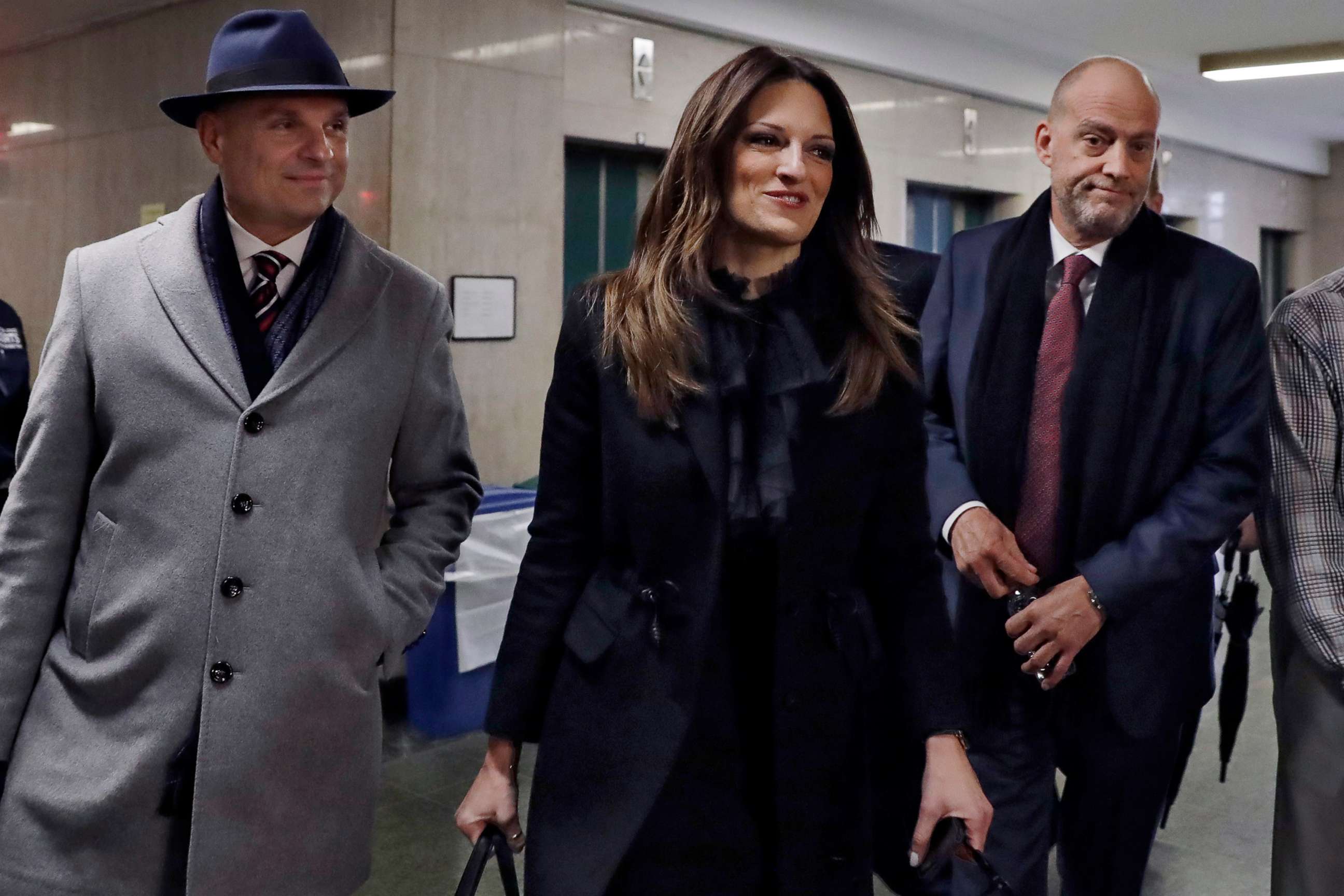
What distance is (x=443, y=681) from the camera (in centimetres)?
470

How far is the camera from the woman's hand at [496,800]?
1.65 meters

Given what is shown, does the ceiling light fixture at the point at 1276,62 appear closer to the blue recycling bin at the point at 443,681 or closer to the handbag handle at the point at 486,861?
the blue recycling bin at the point at 443,681

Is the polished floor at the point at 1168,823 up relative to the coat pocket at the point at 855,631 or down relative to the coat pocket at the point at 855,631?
down

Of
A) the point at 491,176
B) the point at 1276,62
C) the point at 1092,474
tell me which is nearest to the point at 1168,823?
the point at 1092,474

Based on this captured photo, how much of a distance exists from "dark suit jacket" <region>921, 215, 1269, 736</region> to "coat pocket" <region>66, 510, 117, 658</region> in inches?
55.4

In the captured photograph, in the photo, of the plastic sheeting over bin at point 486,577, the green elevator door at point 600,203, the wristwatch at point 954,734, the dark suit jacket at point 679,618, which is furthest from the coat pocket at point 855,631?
the green elevator door at point 600,203

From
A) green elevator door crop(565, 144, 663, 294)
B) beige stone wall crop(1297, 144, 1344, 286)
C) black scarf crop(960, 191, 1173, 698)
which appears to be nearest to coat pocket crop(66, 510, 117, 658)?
black scarf crop(960, 191, 1173, 698)

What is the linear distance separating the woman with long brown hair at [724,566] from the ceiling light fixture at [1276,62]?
29.6 ft

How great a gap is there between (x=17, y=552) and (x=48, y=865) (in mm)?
446

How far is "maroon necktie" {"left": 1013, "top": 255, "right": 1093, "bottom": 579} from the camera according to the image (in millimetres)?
2381

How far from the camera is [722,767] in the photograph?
1652 millimetres

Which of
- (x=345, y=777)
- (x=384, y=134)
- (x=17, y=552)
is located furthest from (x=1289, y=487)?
(x=384, y=134)

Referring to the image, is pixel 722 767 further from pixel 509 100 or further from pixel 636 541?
pixel 509 100

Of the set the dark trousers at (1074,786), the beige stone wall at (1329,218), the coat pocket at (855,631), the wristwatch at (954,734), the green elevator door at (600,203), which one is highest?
the beige stone wall at (1329,218)
